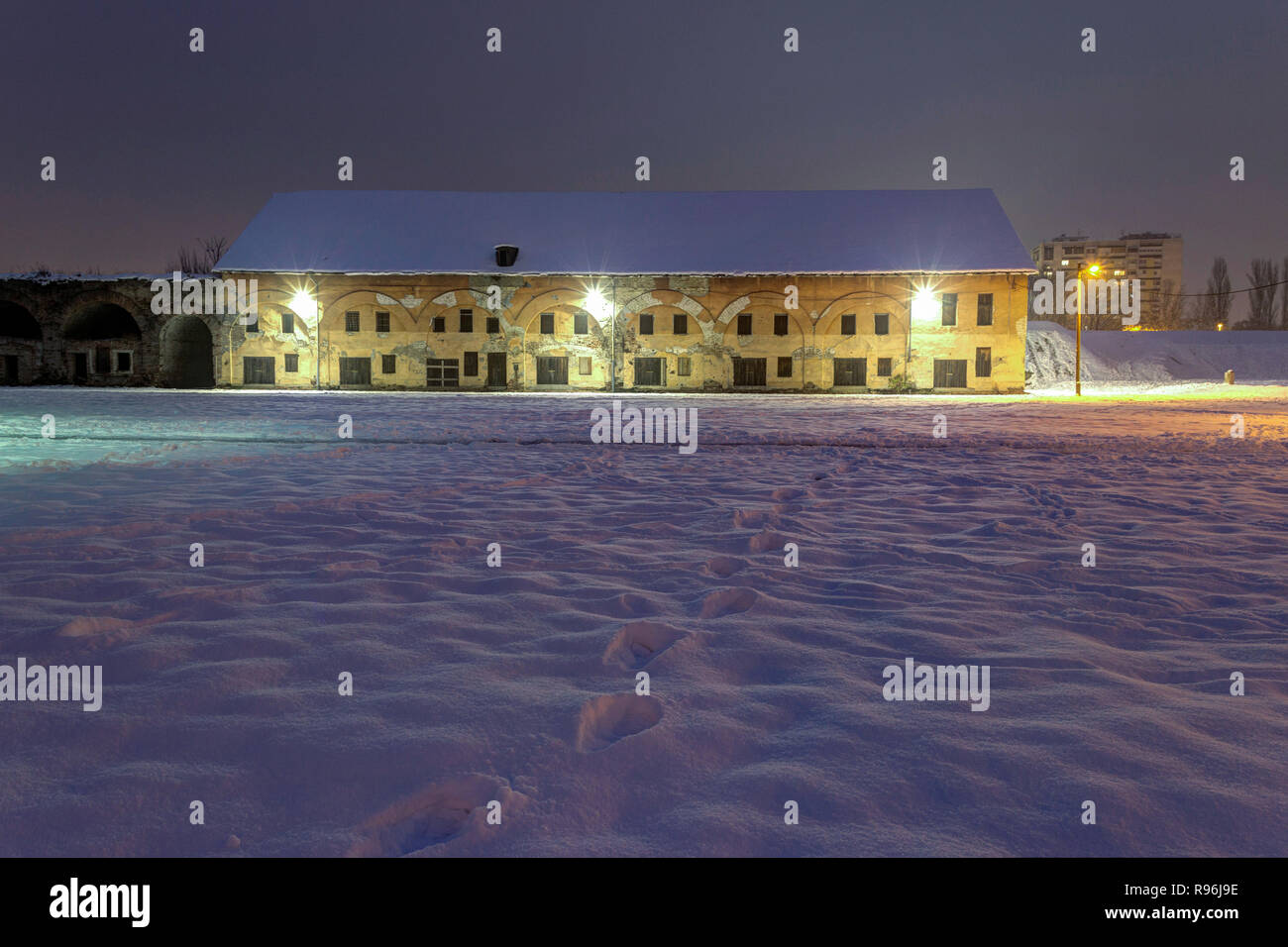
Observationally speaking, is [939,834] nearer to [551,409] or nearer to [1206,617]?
[1206,617]

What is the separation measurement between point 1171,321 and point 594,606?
110891 millimetres

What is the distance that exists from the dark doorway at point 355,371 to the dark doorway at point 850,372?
67.7ft


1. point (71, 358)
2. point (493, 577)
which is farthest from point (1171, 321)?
point (493, 577)

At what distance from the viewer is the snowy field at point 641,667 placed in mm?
2363

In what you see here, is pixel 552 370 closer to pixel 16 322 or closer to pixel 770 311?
pixel 770 311

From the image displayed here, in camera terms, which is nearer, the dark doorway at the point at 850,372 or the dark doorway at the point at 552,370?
the dark doorway at the point at 850,372

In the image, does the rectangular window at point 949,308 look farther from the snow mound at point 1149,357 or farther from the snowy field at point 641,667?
the snowy field at point 641,667

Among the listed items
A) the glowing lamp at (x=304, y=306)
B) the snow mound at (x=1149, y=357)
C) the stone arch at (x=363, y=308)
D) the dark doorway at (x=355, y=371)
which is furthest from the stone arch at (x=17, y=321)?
the snow mound at (x=1149, y=357)

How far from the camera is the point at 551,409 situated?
74.6ft

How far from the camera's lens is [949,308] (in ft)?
116

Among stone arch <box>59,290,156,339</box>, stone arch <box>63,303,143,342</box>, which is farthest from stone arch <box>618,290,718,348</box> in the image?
stone arch <box>63,303,143,342</box>

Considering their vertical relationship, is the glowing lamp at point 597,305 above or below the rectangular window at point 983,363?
above
